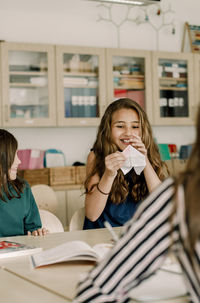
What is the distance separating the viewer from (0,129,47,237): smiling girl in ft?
7.31

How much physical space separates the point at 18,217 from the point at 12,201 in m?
0.09

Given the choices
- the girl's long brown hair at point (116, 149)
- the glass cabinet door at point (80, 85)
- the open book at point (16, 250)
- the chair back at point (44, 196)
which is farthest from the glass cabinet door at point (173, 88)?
the open book at point (16, 250)

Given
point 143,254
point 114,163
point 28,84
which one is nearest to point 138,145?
point 114,163

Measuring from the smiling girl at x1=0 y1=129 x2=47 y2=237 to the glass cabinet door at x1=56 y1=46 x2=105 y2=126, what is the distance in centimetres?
197

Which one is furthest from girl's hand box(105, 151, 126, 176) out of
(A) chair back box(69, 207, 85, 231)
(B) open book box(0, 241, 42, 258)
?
(B) open book box(0, 241, 42, 258)

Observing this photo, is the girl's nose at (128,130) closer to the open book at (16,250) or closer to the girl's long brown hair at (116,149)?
the girl's long brown hair at (116,149)

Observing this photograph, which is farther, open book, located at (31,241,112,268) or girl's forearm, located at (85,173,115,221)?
girl's forearm, located at (85,173,115,221)

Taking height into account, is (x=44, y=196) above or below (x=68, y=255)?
below

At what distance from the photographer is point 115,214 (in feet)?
7.29

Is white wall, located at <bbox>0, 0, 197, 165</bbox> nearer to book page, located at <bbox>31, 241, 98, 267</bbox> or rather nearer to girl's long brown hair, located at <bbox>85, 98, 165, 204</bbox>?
girl's long brown hair, located at <bbox>85, 98, 165, 204</bbox>

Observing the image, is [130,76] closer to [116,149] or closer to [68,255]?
[116,149]

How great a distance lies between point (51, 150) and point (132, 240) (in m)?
3.72

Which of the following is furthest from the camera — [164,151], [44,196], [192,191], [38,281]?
[164,151]

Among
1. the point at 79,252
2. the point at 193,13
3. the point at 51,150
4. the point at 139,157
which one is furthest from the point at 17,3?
the point at 79,252
